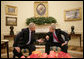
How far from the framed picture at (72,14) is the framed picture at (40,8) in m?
1.12

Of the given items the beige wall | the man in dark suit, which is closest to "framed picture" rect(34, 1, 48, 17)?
the beige wall

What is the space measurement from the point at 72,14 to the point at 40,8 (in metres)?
1.81

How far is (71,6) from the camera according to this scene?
6.92m

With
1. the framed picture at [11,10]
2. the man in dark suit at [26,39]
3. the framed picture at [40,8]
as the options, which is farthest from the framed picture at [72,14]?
the man in dark suit at [26,39]

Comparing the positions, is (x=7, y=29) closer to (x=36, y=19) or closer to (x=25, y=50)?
(x=36, y=19)

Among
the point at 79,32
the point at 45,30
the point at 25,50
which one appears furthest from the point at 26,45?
the point at 79,32

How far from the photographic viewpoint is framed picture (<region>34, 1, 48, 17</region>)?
724 centimetres

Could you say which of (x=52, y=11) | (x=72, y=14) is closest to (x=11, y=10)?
(x=52, y=11)

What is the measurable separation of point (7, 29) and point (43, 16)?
2093 millimetres

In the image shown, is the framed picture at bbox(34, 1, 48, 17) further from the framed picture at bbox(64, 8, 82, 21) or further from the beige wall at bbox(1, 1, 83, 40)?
the framed picture at bbox(64, 8, 82, 21)

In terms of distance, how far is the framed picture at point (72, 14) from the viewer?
6.72m

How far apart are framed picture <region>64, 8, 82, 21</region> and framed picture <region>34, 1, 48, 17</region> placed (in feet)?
3.68

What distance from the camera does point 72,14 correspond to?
6.90m

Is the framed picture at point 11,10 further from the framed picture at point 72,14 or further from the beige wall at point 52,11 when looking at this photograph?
the framed picture at point 72,14
